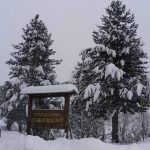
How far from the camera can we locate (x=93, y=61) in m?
23.1

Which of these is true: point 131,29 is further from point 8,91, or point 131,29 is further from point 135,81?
point 8,91

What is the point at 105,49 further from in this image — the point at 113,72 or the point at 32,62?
the point at 32,62

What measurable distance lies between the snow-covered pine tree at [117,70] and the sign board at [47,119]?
4.79m

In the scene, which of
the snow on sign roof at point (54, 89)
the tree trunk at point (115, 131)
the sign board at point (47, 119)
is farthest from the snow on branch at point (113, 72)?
the sign board at point (47, 119)

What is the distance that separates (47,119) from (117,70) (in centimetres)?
653

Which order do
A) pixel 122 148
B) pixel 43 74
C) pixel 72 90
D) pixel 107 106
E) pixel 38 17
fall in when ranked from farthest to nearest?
pixel 38 17 → pixel 43 74 → pixel 107 106 → pixel 72 90 → pixel 122 148

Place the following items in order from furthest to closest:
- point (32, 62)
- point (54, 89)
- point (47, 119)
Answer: point (32, 62) → point (47, 119) → point (54, 89)

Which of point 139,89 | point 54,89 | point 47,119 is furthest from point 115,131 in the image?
point 54,89

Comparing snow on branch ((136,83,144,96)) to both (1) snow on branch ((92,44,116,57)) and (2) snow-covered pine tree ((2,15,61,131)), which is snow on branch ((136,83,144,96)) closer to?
(1) snow on branch ((92,44,116,57))

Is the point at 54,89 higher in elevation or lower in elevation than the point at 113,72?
lower

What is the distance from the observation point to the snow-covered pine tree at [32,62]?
27688 millimetres

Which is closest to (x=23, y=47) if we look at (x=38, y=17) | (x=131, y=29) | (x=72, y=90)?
(x=38, y=17)

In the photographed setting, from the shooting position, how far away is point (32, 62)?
27984mm

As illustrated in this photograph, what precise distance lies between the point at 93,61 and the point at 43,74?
592 centimetres
